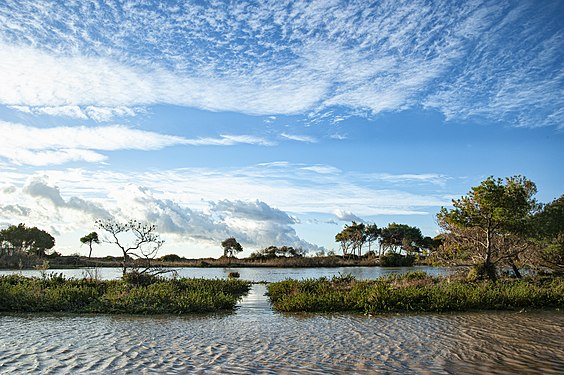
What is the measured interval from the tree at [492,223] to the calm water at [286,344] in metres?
10.6

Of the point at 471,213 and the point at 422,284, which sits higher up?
the point at 471,213

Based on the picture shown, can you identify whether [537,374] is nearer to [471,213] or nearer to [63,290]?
[63,290]

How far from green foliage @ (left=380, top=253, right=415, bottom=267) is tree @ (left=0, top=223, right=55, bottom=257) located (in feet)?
176

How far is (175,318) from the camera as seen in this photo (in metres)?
16.3

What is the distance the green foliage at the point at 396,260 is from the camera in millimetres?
Result: 65188

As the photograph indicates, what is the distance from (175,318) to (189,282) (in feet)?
26.5

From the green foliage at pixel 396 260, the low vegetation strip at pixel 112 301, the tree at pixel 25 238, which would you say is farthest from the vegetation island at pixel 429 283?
the tree at pixel 25 238

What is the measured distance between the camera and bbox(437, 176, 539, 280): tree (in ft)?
86.9

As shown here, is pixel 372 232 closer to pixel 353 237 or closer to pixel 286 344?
pixel 353 237

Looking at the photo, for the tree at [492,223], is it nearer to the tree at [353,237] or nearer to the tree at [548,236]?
the tree at [548,236]

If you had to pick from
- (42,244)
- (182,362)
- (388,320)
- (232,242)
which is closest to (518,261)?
(388,320)

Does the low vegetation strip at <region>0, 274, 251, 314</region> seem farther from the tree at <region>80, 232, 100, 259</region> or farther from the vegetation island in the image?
the tree at <region>80, 232, 100, 259</region>

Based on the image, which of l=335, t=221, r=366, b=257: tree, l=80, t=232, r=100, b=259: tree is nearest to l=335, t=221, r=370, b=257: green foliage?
l=335, t=221, r=366, b=257: tree

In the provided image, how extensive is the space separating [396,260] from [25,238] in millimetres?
61166
